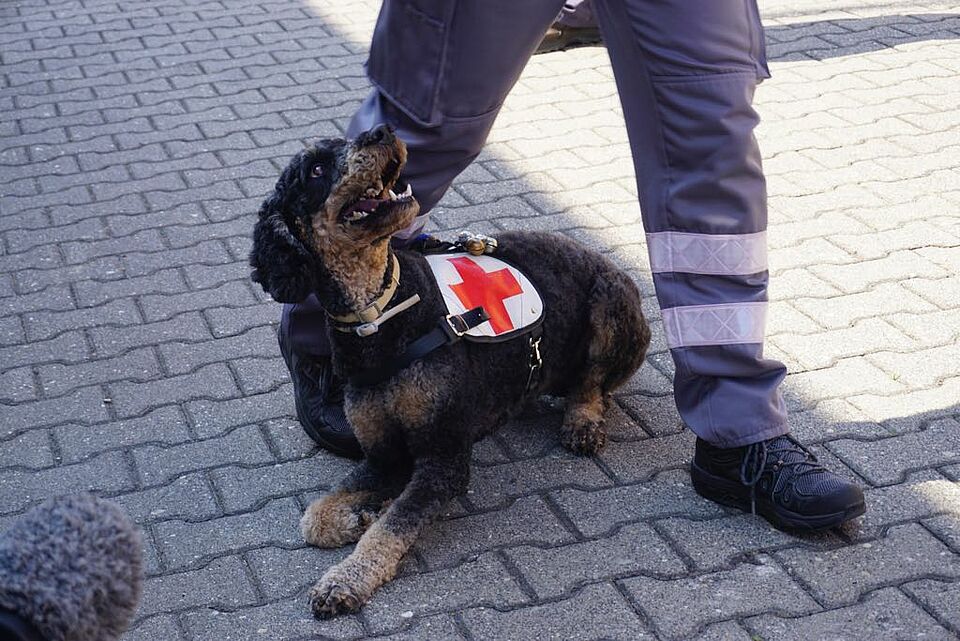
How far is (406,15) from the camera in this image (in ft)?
10.9

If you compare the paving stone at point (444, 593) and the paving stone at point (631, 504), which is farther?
the paving stone at point (631, 504)

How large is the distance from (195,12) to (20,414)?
5374mm

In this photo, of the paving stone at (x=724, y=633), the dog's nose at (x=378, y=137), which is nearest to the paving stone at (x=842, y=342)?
the paving stone at (x=724, y=633)

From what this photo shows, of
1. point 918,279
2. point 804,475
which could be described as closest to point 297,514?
point 804,475

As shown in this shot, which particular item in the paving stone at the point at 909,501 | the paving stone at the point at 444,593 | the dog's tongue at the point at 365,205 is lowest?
the paving stone at the point at 444,593

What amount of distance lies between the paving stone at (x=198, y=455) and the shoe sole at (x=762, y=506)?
1342 millimetres

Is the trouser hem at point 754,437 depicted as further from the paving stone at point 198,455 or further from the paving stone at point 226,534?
the paving stone at point 198,455

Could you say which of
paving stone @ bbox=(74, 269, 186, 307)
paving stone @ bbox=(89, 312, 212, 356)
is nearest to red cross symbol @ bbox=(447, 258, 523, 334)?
paving stone @ bbox=(89, 312, 212, 356)

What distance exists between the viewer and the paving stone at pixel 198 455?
12.0 feet

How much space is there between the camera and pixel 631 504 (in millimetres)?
3469

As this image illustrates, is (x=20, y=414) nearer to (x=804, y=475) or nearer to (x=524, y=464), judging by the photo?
(x=524, y=464)

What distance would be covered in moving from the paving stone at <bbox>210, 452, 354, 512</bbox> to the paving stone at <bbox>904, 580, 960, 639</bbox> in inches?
65.9

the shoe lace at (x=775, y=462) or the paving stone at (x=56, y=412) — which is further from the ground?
the shoe lace at (x=775, y=462)

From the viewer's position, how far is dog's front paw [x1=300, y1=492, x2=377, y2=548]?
3.29 meters
